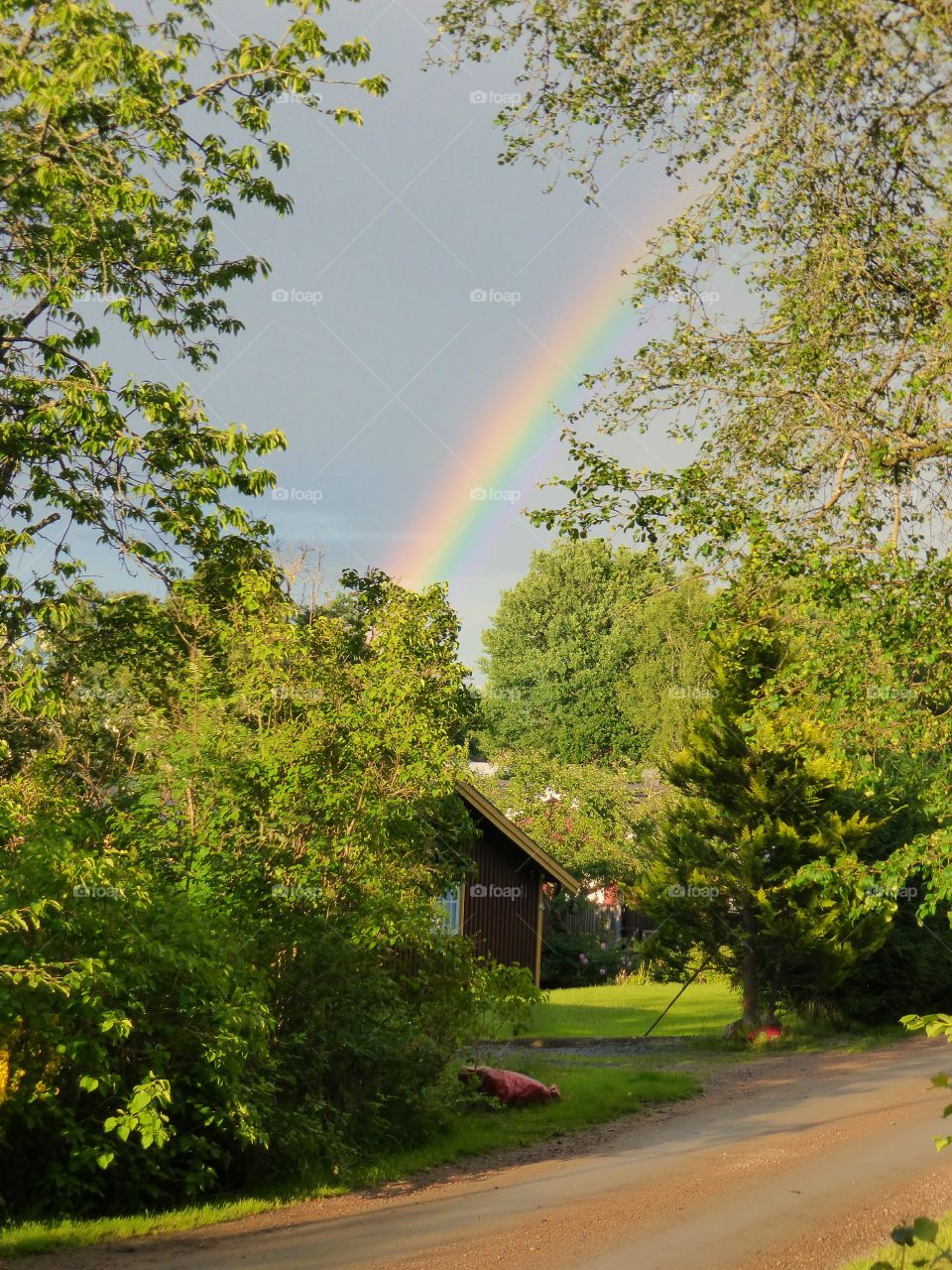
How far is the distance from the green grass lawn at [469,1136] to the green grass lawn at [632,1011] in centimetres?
605

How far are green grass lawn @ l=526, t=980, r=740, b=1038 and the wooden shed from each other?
169 centimetres

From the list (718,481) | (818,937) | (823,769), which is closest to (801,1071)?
(818,937)

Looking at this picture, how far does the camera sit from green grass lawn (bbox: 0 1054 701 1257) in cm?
945

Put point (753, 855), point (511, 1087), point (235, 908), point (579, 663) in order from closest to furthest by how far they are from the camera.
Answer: point (235, 908), point (511, 1087), point (753, 855), point (579, 663)

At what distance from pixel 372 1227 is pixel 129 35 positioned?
1034 cm

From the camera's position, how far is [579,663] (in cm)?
7475

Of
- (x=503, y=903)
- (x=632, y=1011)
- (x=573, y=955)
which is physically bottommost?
(x=632, y=1011)

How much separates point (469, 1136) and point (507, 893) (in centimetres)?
1890

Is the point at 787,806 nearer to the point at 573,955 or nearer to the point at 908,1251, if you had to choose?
the point at 573,955

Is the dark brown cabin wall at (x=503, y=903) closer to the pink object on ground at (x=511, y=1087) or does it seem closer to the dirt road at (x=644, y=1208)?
the pink object on ground at (x=511, y=1087)

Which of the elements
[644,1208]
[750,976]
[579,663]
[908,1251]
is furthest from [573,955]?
[579,663]

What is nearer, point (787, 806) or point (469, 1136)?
point (469, 1136)

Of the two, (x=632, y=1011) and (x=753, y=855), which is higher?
(x=753, y=855)

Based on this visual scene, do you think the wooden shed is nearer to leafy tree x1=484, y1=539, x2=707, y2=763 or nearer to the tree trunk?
the tree trunk
